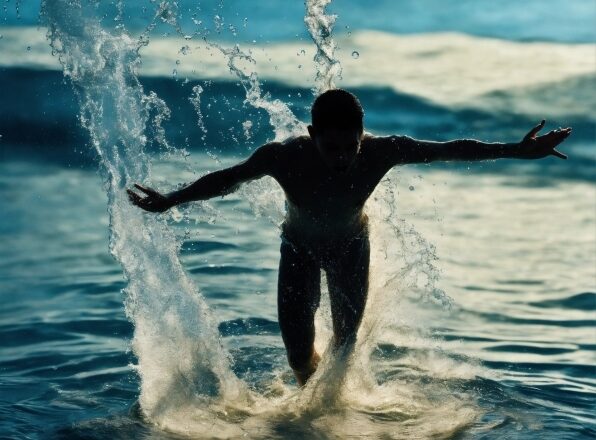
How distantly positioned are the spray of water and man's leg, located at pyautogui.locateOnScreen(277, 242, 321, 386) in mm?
149

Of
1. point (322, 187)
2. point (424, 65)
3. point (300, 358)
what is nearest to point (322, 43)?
point (322, 187)

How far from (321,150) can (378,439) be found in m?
1.16

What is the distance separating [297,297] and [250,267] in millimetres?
2411

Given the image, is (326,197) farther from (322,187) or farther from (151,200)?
(151,200)

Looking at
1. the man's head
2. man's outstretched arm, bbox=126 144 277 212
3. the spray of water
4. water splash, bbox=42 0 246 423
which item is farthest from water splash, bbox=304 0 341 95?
the man's head

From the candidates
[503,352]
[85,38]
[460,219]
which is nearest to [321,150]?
[85,38]

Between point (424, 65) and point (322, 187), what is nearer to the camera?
point (322, 187)

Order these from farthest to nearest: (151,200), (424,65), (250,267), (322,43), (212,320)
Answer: (424,65) → (250,267) → (322,43) → (212,320) → (151,200)

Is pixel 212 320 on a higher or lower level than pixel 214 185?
lower

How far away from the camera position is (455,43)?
12914mm

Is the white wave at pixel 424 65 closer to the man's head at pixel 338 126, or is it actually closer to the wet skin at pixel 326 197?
the wet skin at pixel 326 197

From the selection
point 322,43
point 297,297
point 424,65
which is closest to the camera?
point 297,297

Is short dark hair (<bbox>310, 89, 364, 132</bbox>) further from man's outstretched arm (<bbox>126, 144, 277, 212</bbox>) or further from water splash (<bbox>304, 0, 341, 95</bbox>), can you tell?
water splash (<bbox>304, 0, 341, 95</bbox>)

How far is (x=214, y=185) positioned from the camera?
4.16m
